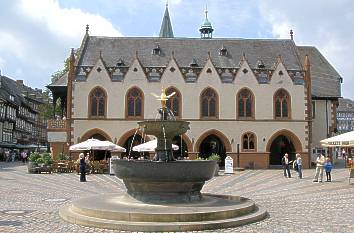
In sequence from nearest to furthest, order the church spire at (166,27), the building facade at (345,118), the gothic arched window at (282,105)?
the gothic arched window at (282,105)
the church spire at (166,27)
the building facade at (345,118)

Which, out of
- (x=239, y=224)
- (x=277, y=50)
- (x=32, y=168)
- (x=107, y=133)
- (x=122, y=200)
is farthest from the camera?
(x=277, y=50)

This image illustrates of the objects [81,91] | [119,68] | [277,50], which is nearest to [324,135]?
[277,50]

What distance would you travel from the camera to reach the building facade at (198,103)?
41219mm

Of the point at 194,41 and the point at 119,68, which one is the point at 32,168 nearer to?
the point at 119,68

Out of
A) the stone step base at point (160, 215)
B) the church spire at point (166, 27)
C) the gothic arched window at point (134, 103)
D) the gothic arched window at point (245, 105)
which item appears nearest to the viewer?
the stone step base at point (160, 215)

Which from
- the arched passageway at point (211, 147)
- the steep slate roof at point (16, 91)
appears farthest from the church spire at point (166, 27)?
the arched passageway at point (211, 147)

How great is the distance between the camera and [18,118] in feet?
315

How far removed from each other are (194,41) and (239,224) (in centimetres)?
3721

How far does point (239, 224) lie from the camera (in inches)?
463

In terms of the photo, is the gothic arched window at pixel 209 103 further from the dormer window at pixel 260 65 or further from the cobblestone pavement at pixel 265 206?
the cobblestone pavement at pixel 265 206

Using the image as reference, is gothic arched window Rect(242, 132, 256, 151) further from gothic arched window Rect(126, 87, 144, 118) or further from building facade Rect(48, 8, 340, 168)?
gothic arched window Rect(126, 87, 144, 118)

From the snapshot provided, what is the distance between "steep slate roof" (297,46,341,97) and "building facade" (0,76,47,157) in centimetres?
5076

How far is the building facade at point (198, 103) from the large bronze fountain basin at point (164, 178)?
26.7 m

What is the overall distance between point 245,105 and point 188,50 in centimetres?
870
